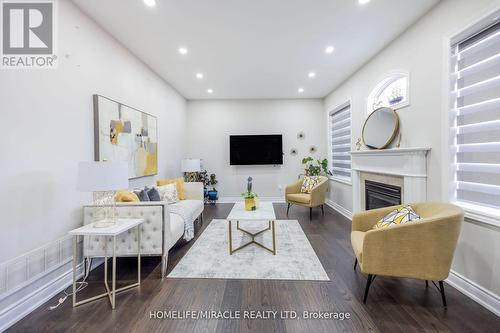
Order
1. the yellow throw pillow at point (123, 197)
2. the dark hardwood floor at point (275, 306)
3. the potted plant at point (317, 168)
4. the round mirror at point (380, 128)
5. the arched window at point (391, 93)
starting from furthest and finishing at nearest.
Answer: the potted plant at point (317, 168) → the round mirror at point (380, 128) → the arched window at point (391, 93) → the yellow throw pillow at point (123, 197) → the dark hardwood floor at point (275, 306)

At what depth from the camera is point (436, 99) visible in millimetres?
2316

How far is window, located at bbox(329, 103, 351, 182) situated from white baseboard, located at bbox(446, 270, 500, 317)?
2476mm

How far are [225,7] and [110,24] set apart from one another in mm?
1465

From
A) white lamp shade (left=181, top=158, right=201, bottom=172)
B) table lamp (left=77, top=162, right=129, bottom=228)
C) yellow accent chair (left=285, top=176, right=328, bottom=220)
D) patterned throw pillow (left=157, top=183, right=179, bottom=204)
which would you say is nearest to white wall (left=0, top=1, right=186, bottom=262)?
table lamp (left=77, top=162, right=129, bottom=228)

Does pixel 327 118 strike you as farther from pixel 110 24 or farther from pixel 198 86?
pixel 110 24

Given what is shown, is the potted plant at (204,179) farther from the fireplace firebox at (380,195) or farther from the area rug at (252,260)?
the fireplace firebox at (380,195)

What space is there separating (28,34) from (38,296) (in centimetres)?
241

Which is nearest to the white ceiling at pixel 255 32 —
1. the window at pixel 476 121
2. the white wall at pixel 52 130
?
the white wall at pixel 52 130

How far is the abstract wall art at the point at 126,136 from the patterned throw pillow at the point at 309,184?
314cm

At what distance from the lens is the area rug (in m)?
2.28

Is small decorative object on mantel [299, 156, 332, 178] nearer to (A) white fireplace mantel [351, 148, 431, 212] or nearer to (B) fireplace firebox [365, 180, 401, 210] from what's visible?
(A) white fireplace mantel [351, 148, 431, 212]

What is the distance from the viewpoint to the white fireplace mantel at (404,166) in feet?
8.09

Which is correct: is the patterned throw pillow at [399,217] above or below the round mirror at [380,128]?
below

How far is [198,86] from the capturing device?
4.80 meters
